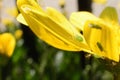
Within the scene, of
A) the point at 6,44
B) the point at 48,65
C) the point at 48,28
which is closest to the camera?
the point at 48,28

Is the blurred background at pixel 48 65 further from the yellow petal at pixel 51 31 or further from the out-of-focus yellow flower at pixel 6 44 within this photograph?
the yellow petal at pixel 51 31

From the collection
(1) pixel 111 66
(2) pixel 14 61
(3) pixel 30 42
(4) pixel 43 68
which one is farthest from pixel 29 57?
(1) pixel 111 66

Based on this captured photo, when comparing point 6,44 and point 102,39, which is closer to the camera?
point 102,39

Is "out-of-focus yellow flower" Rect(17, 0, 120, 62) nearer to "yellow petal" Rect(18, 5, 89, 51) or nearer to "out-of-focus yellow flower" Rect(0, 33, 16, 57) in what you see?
"yellow petal" Rect(18, 5, 89, 51)

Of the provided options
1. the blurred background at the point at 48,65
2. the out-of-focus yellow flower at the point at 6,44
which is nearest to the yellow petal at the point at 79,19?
the out-of-focus yellow flower at the point at 6,44

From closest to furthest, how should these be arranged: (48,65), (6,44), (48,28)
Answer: (48,28), (6,44), (48,65)

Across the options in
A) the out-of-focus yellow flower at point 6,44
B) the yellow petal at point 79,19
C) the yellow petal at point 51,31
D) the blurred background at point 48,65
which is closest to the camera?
the yellow petal at point 51,31

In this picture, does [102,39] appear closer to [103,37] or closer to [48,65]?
[103,37]

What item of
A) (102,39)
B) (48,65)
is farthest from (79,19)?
(48,65)

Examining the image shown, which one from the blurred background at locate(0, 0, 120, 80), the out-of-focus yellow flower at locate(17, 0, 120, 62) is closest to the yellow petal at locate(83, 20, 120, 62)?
the out-of-focus yellow flower at locate(17, 0, 120, 62)

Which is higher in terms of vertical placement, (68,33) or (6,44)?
(68,33)
